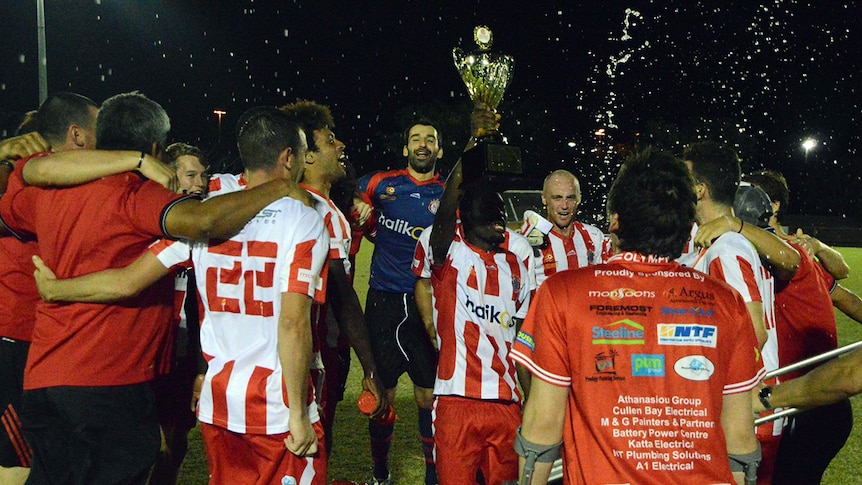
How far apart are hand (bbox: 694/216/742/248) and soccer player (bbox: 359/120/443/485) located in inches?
100

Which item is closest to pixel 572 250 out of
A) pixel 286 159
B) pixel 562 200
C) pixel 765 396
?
pixel 562 200

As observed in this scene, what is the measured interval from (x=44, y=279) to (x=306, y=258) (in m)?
1.24

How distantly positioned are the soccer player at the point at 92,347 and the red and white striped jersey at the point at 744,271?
2.56 meters

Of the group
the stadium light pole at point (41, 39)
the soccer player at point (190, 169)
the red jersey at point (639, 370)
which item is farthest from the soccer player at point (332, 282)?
the stadium light pole at point (41, 39)

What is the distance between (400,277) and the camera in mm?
6188

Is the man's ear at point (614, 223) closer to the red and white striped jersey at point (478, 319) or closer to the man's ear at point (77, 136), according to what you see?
the red and white striped jersey at point (478, 319)

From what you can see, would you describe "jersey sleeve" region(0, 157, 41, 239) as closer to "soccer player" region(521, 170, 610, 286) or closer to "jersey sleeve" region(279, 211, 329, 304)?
"jersey sleeve" region(279, 211, 329, 304)

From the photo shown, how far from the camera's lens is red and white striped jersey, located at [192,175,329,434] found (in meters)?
3.21

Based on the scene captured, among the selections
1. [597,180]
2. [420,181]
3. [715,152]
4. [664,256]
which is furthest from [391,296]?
[597,180]

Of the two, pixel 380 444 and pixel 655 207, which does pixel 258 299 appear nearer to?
pixel 655 207

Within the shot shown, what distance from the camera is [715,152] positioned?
4.16 m

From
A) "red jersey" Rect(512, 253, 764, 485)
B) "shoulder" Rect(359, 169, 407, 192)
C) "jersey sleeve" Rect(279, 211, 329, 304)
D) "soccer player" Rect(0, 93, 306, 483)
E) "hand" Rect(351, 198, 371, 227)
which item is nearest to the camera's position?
"red jersey" Rect(512, 253, 764, 485)

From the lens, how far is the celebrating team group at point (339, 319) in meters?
2.66

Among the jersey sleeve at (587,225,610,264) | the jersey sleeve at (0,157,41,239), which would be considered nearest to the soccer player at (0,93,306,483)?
the jersey sleeve at (0,157,41,239)
